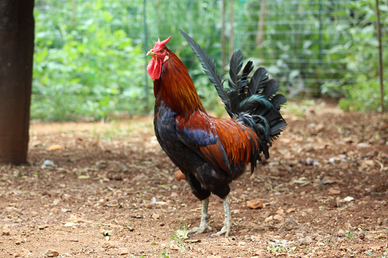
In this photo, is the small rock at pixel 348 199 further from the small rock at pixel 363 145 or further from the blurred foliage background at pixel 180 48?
the blurred foliage background at pixel 180 48

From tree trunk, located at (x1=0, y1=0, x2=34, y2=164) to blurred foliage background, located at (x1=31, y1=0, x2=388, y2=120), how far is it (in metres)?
3.01

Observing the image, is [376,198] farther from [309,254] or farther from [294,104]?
[294,104]

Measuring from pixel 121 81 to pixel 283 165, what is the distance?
15.3 feet

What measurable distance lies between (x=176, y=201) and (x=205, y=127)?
53.5 inches

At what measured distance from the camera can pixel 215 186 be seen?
11.3ft

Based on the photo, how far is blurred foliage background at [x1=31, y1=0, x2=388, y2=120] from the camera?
799cm

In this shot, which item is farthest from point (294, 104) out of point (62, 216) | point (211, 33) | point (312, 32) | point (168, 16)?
point (62, 216)

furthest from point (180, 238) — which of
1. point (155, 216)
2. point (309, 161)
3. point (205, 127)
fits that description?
point (309, 161)

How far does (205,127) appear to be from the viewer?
3404mm

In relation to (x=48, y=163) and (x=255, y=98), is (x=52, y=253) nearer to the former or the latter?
(x=255, y=98)

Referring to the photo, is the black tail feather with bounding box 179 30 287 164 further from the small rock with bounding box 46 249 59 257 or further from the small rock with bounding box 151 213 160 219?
the small rock with bounding box 46 249 59 257

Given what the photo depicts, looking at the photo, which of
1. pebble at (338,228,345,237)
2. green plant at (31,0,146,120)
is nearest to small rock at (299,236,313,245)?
pebble at (338,228,345,237)

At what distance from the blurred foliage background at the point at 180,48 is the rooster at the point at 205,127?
450 centimetres

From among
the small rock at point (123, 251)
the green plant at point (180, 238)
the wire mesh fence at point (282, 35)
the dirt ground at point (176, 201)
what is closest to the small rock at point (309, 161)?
the dirt ground at point (176, 201)
